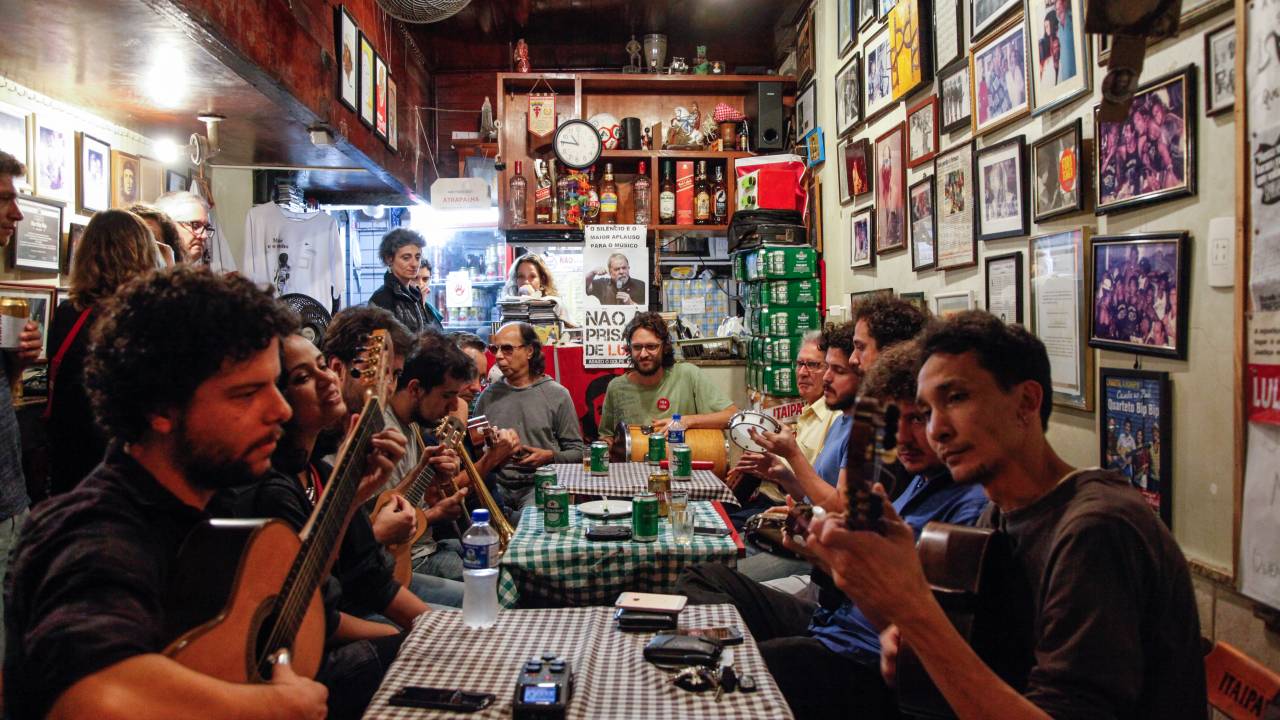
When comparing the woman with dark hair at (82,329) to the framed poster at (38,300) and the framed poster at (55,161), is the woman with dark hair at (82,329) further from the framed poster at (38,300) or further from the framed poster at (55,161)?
the framed poster at (55,161)

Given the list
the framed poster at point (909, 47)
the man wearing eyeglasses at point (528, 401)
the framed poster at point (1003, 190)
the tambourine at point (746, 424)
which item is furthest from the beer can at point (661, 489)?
the framed poster at point (909, 47)

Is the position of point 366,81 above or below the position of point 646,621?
above

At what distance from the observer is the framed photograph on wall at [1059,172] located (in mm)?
2742

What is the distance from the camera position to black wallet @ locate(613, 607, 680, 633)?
1798 mm

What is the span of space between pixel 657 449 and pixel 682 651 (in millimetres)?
2427

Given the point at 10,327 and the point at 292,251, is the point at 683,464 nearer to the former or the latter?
the point at 10,327

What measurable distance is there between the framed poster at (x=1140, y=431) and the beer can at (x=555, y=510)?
1.73 metres

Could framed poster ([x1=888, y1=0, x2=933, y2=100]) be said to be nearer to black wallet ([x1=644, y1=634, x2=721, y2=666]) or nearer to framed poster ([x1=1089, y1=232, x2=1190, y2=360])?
framed poster ([x1=1089, y1=232, x2=1190, y2=360])

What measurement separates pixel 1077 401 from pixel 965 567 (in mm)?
1564

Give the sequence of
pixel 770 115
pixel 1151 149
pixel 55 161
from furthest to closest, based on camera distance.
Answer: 1. pixel 770 115
2. pixel 55 161
3. pixel 1151 149

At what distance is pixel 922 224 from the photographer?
4.08 meters

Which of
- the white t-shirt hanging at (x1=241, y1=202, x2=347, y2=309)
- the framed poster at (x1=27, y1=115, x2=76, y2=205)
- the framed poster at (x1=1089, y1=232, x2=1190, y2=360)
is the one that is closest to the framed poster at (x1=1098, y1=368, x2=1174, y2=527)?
the framed poster at (x1=1089, y1=232, x2=1190, y2=360)

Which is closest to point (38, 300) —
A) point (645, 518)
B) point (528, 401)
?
point (528, 401)


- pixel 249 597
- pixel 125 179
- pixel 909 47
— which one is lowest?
pixel 249 597
